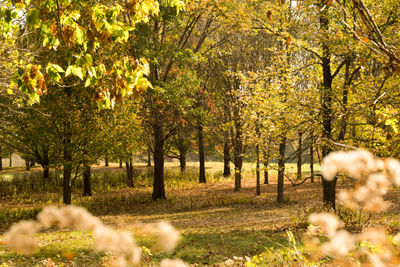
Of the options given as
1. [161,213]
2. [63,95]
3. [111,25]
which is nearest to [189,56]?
[63,95]

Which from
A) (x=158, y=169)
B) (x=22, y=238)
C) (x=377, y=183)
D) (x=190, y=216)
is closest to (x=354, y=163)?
(x=377, y=183)

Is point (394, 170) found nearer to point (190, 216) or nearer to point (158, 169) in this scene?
point (190, 216)

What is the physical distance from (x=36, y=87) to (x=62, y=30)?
2.90 ft

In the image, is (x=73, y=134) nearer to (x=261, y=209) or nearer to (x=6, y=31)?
(x=6, y=31)

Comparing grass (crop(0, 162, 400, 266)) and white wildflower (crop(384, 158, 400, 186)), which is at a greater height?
white wildflower (crop(384, 158, 400, 186))

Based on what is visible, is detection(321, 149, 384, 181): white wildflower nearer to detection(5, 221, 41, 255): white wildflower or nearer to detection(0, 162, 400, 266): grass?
detection(0, 162, 400, 266): grass

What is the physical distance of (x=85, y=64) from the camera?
4281 millimetres

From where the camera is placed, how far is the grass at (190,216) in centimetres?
755

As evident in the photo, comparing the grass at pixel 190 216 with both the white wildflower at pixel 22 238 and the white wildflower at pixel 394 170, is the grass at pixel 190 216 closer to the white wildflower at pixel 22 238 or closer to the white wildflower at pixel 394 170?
the white wildflower at pixel 22 238

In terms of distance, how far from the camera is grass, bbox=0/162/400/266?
24.8ft

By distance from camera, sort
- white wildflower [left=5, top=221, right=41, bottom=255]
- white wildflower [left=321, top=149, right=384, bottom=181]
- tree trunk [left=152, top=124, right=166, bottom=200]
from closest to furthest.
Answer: white wildflower [left=5, top=221, right=41, bottom=255] < white wildflower [left=321, top=149, right=384, bottom=181] < tree trunk [left=152, top=124, right=166, bottom=200]

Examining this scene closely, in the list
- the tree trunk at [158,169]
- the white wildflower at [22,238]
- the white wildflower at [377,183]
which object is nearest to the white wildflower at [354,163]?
the white wildflower at [377,183]

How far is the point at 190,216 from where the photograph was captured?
15.1m

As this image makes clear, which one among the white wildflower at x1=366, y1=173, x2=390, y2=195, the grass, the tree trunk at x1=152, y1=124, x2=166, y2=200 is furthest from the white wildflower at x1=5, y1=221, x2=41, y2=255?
the tree trunk at x1=152, y1=124, x2=166, y2=200
